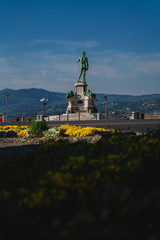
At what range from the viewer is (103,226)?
2.37 meters

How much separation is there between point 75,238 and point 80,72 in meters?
51.9

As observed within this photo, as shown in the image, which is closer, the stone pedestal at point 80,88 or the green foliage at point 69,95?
the green foliage at point 69,95

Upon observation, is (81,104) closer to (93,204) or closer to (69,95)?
(69,95)

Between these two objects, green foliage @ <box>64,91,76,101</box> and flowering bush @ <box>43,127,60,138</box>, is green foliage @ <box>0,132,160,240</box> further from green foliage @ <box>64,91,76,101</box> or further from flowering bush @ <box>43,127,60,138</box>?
green foliage @ <box>64,91,76,101</box>

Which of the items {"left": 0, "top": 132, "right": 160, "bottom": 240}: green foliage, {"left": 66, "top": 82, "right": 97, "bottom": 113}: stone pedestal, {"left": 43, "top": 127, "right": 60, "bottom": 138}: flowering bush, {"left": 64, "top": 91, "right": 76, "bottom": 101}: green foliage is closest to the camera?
{"left": 0, "top": 132, "right": 160, "bottom": 240}: green foliage

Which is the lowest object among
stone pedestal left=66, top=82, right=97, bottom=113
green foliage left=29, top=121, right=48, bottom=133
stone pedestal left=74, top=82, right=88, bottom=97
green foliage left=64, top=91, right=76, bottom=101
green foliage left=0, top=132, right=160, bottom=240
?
green foliage left=0, top=132, right=160, bottom=240

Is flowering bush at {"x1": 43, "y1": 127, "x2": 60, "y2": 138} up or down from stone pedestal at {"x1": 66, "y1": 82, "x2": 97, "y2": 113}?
down

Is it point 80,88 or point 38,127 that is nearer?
point 38,127

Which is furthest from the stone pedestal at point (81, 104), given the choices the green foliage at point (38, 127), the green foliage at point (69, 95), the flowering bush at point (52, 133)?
the flowering bush at point (52, 133)

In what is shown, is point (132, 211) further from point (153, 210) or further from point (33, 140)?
point (33, 140)

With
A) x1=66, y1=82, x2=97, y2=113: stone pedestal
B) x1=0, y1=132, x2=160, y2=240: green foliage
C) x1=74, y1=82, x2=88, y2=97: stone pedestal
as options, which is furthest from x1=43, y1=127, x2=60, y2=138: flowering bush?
x1=74, y1=82, x2=88, y2=97: stone pedestal

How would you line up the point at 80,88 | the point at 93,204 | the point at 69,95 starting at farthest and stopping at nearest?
the point at 80,88, the point at 69,95, the point at 93,204

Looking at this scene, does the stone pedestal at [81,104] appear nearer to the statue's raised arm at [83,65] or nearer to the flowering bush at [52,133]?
the statue's raised arm at [83,65]

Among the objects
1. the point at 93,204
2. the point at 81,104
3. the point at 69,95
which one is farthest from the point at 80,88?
the point at 93,204
